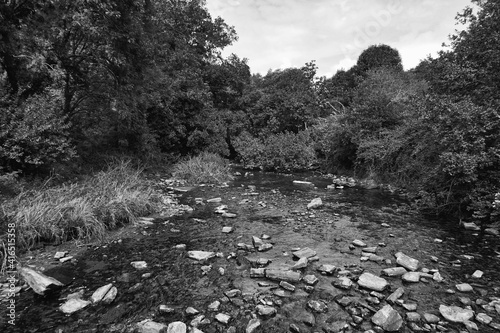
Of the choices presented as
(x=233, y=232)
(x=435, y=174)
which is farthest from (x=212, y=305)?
(x=435, y=174)

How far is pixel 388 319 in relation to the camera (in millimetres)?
2957

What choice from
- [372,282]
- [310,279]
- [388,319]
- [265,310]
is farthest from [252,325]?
[372,282]

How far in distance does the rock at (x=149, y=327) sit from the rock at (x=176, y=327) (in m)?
0.08

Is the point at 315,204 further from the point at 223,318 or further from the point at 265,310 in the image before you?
the point at 223,318

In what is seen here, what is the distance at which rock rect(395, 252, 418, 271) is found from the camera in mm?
4215

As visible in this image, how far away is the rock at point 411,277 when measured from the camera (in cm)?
386

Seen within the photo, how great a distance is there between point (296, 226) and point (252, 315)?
3430mm

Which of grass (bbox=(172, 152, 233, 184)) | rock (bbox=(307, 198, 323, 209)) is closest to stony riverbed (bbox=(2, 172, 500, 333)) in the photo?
rock (bbox=(307, 198, 323, 209))

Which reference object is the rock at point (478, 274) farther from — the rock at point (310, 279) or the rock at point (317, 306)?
the rock at point (317, 306)

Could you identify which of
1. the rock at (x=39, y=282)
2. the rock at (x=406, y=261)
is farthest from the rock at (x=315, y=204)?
the rock at (x=39, y=282)

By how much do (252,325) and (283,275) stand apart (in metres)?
1.11

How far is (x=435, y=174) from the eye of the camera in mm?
7141

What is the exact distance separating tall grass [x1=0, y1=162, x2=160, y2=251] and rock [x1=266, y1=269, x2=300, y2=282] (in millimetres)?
3676

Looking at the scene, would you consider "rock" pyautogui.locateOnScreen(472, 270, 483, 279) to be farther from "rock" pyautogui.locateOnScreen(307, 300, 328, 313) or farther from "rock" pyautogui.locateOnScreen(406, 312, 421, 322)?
"rock" pyautogui.locateOnScreen(307, 300, 328, 313)
